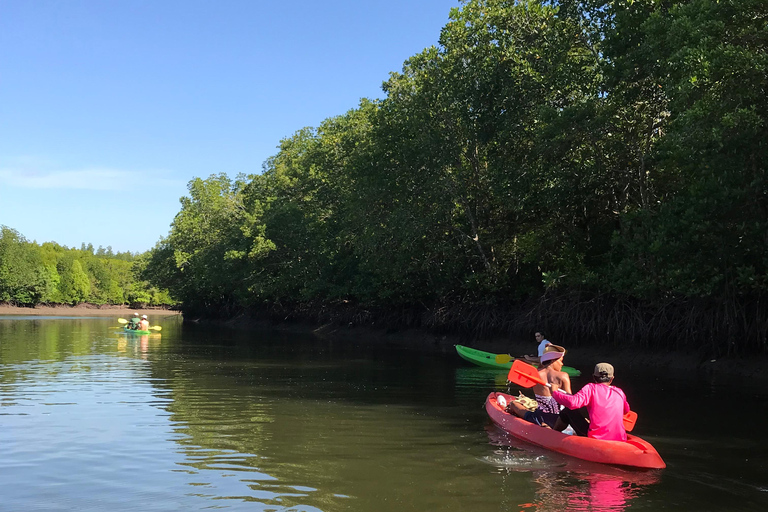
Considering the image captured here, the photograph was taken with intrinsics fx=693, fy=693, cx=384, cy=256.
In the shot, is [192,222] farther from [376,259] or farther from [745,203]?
[745,203]

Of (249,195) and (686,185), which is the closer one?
(686,185)

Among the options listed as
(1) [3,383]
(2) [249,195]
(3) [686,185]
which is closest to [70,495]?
(1) [3,383]

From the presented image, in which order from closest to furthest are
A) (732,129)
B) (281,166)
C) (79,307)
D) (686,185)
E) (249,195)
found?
1. (732,129)
2. (686,185)
3. (281,166)
4. (249,195)
5. (79,307)

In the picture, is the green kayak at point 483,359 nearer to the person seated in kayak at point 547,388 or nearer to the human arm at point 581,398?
the person seated in kayak at point 547,388

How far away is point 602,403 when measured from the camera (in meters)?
9.26

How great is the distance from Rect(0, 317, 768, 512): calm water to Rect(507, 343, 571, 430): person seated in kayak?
0.63 m

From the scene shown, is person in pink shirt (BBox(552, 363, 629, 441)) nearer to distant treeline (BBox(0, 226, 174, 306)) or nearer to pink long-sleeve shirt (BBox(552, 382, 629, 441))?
pink long-sleeve shirt (BBox(552, 382, 629, 441))

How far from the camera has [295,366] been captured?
73.8ft

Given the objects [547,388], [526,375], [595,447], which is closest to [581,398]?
[595,447]

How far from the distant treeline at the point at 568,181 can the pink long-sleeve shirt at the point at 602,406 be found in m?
9.27

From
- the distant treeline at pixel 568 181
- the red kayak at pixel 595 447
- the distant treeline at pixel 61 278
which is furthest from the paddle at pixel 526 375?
the distant treeline at pixel 61 278

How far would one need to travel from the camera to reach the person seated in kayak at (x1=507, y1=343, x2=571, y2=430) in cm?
1098

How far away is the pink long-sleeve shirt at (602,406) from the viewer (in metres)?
9.18

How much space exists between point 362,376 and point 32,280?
302 ft
